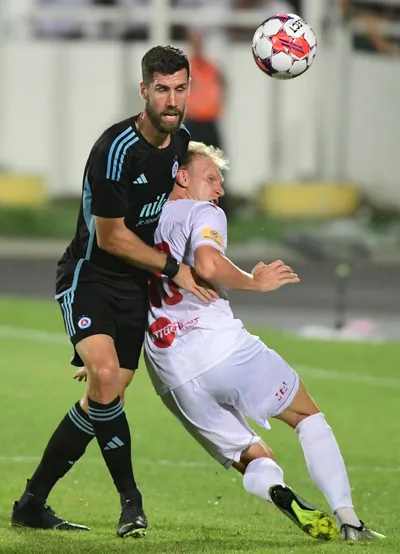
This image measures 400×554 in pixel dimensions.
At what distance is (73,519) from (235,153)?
677 inches

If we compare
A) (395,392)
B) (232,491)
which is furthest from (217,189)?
(395,392)

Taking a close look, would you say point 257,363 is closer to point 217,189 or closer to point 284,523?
point 217,189

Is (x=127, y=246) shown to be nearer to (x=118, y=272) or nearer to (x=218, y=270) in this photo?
A: (x=118, y=272)

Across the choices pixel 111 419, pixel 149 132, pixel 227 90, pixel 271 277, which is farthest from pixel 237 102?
pixel 271 277

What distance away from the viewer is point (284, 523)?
24.2 ft

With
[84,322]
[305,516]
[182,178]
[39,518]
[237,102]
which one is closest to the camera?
[305,516]

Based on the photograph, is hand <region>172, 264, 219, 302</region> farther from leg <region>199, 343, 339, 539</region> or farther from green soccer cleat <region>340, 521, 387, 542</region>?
green soccer cleat <region>340, 521, 387, 542</region>

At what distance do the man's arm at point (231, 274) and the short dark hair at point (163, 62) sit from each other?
2.57 ft

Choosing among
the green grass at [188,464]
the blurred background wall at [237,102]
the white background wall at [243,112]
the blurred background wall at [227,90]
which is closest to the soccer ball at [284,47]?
the green grass at [188,464]

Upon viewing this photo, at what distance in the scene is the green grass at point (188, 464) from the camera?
650 centimetres

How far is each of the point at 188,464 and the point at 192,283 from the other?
3.01 meters

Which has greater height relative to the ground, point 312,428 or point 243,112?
point 312,428

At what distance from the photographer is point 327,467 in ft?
21.0

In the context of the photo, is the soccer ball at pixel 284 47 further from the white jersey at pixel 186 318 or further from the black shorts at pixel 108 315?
the black shorts at pixel 108 315
